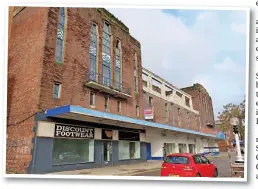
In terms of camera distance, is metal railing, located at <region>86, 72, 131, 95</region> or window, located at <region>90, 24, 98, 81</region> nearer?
metal railing, located at <region>86, 72, 131, 95</region>

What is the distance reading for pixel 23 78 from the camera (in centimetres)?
1391

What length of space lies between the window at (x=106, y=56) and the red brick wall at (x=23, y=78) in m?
5.55

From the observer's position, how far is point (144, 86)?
25453 mm

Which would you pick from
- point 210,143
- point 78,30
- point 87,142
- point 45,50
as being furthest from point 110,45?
point 210,143

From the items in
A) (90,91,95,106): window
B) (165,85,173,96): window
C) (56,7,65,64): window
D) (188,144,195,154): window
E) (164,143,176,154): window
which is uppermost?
(56,7,65,64): window

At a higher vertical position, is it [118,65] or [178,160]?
[118,65]

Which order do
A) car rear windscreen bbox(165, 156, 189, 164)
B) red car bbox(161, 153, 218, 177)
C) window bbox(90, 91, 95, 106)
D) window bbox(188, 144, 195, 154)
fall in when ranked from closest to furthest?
red car bbox(161, 153, 218, 177) → car rear windscreen bbox(165, 156, 189, 164) → window bbox(90, 91, 95, 106) → window bbox(188, 144, 195, 154)

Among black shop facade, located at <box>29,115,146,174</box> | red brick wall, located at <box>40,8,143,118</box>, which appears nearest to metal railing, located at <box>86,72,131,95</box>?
red brick wall, located at <box>40,8,143,118</box>

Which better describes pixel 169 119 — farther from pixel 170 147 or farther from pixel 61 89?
pixel 61 89

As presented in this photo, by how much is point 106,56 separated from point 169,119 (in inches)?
547

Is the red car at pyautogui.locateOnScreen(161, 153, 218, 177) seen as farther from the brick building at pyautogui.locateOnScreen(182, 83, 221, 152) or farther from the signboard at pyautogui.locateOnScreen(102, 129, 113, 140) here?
the brick building at pyautogui.locateOnScreen(182, 83, 221, 152)

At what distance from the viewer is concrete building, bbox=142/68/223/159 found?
24375 millimetres

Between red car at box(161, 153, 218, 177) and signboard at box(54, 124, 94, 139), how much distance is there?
6192 millimetres

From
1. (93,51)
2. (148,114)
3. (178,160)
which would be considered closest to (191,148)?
(148,114)
